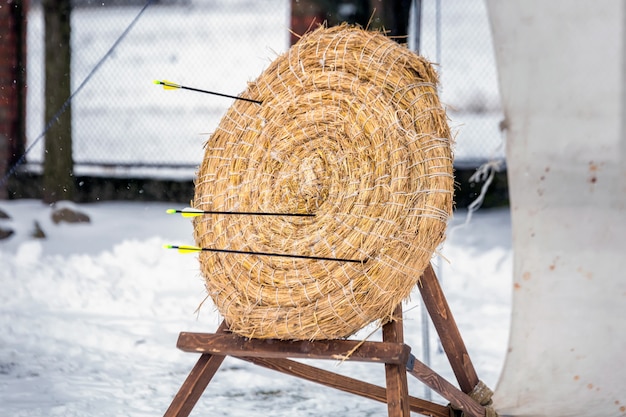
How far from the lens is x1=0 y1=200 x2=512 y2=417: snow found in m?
2.53

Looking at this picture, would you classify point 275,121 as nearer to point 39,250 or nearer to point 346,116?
point 346,116

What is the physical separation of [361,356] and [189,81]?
13.3ft

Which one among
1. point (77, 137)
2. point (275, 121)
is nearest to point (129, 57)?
point (77, 137)

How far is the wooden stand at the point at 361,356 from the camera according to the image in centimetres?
151

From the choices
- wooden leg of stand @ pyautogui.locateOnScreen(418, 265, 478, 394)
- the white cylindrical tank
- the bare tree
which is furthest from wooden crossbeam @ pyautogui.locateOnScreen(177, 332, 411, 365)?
the bare tree

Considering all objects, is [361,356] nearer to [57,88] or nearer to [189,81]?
[57,88]

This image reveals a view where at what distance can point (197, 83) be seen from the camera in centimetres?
528

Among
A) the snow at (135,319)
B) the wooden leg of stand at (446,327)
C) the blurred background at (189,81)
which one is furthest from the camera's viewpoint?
the blurred background at (189,81)

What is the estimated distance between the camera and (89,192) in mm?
5477

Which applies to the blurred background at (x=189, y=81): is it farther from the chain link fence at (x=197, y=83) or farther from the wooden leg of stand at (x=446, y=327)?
the wooden leg of stand at (x=446, y=327)

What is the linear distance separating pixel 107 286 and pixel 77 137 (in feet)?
5.32

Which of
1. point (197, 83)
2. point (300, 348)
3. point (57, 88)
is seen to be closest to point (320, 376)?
point (300, 348)

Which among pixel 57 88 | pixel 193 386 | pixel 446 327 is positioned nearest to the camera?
pixel 193 386

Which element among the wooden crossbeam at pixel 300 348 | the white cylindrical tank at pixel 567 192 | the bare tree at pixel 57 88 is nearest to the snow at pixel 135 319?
the wooden crossbeam at pixel 300 348
